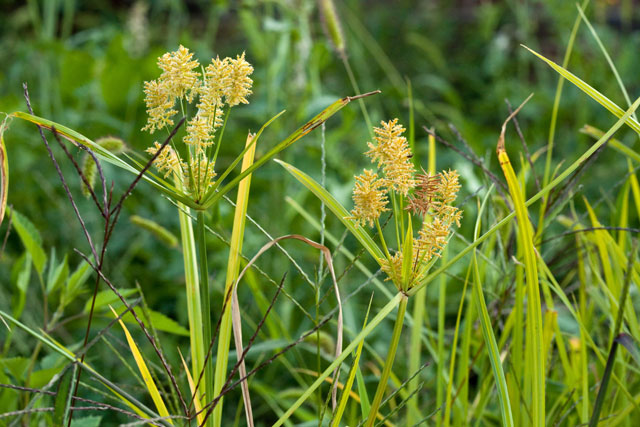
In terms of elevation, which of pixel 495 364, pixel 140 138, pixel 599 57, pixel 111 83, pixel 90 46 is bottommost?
pixel 495 364

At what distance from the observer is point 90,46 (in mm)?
2082

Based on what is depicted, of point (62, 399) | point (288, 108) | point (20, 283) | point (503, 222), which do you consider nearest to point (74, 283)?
point (20, 283)

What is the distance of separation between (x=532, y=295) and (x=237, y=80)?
28 cm

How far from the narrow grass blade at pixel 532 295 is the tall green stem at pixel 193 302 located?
0.89 ft

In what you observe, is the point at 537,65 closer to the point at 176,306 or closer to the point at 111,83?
the point at 111,83

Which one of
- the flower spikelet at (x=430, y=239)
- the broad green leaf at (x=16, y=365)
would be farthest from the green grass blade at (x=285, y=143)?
the broad green leaf at (x=16, y=365)

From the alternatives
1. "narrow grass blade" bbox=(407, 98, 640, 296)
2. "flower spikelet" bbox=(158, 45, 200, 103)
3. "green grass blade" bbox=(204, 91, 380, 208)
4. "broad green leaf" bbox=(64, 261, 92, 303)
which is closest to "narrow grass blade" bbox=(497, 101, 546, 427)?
"narrow grass blade" bbox=(407, 98, 640, 296)

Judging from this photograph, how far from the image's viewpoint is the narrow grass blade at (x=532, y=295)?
18.7 inches

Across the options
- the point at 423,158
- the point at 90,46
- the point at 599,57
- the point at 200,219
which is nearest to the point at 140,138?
the point at 90,46

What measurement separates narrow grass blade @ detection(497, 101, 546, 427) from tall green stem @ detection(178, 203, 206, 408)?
0.27 meters

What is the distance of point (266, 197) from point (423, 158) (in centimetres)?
61

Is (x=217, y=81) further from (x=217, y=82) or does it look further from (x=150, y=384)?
(x=150, y=384)

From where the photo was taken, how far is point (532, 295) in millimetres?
492

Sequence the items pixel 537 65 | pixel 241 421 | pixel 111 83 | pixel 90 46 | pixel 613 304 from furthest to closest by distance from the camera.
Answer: pixel 537 65 → pixel 90 46 → pixel 111 83 → pixel 241 421 → pixel 613 304
